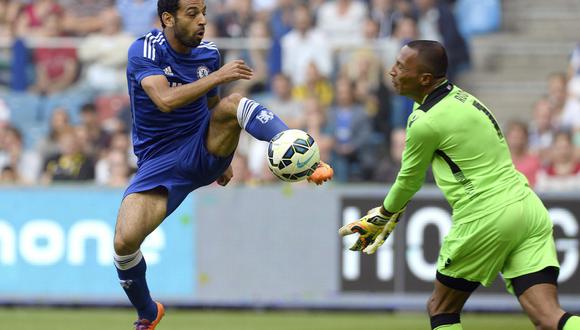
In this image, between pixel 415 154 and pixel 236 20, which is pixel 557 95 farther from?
pixel 415 154

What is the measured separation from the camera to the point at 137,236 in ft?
29.1

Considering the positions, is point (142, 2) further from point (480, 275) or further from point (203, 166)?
point (480, 275)

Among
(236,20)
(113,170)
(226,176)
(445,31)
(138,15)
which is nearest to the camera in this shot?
(226,176)

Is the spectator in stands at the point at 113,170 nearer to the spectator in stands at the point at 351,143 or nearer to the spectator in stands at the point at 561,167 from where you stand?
the spectator in stands at the point at 351,143

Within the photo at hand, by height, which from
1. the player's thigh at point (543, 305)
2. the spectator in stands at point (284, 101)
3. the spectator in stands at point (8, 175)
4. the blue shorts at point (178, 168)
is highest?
the blue shorts at point (178, 168)

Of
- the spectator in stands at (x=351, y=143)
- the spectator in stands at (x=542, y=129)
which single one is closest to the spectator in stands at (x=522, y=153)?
the spectator in stands at (x=542, y=129)

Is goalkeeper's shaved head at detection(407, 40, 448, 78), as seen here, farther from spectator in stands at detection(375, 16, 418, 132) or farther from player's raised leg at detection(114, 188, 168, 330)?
spectator in stands at detection(375, 16, 418, 132)

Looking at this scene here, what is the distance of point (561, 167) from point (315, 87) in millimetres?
3221

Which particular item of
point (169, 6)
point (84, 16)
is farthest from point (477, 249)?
point (84, 16)

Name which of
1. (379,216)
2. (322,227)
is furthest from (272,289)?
(379,216)

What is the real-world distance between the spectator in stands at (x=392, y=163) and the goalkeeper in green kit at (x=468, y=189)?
6082mm

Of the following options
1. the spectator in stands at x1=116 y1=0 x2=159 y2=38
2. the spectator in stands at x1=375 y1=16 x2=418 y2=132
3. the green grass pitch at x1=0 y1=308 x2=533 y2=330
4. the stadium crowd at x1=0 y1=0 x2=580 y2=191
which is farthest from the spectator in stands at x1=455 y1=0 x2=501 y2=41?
the green grass pitch at x1=0 y1=308 x2=533 y2=330

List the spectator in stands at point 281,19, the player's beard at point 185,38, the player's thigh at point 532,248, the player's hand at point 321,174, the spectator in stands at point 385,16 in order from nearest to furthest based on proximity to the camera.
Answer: the player's thigh at point 532,248, the player's hand at point 321,174, the player's beard at point 185,38, the spectator in stands at point 385,16, the spectator in stands at point 281,19

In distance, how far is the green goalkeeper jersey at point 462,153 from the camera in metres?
7.67
